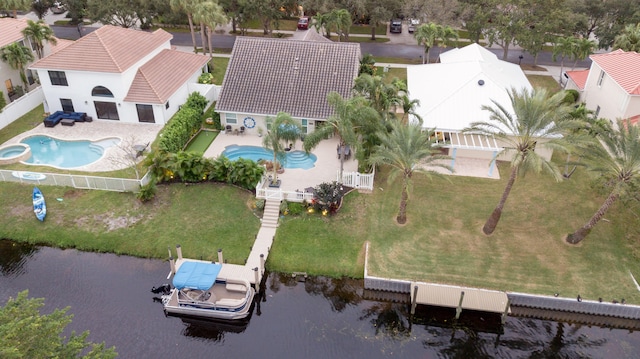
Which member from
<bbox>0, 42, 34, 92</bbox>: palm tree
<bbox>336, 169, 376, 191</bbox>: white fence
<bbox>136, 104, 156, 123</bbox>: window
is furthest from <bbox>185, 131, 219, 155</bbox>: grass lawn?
<bbox>0, 42, 34, 92</bbox>: palm tree

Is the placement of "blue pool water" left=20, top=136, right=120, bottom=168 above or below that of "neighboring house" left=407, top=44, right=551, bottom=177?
below

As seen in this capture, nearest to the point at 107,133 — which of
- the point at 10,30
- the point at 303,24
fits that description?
the point at 10,30

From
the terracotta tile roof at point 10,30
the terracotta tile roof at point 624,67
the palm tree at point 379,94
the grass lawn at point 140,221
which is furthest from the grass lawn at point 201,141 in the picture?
the terracotta tile roof at point 624,67

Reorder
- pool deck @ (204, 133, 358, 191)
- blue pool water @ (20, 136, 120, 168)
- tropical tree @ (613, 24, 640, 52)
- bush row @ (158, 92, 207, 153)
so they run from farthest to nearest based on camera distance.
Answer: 1. tropical tree @ (613, 24, 640, 52)
2. blue pool water @ (20, 136, 120, 168)
3. bush row @ (158, 92, 207, 153)
4. pool deck @ (204, 133, 358, 191)

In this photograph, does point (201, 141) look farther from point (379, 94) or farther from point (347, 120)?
point (379, 94)

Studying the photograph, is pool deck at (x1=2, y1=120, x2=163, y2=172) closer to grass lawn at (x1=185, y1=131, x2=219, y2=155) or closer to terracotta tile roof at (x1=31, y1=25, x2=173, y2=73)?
grass lawn at (x1=185, y1=131, x2=219, y2=155)

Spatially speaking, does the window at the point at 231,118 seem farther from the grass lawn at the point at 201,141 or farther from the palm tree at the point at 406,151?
the palm tree at the point at 406,151
